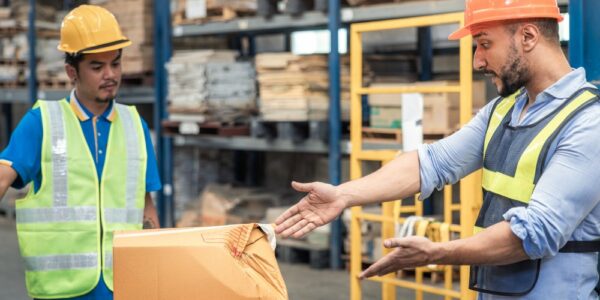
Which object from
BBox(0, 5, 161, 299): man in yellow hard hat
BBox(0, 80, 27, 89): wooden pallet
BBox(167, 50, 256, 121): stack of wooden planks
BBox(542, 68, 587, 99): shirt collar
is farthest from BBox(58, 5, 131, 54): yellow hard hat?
BBox(0, 80, 27, 89): wooden pallet

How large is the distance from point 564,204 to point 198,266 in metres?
1.02

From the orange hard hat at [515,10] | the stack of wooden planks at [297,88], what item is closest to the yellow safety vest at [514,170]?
the orange hard hat at [515,10]

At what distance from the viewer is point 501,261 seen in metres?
2.44

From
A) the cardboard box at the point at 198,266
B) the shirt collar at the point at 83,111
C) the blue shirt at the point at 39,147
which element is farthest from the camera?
the shirt collar at the point at 83,111

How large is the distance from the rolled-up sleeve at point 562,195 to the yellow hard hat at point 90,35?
2153 millimetres

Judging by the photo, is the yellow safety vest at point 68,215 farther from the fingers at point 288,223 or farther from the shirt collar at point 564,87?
the shirt collar at point 564,87

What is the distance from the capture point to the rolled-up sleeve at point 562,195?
237 cm

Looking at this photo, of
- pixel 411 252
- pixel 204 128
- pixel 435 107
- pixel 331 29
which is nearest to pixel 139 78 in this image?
pixel 204 128

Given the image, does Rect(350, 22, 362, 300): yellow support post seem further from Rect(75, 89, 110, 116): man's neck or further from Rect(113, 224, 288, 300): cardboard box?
Rect(113, 224, 288, 300): cardboard box

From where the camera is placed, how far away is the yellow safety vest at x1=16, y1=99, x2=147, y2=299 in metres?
3.74

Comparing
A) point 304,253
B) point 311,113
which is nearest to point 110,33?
point 311,113

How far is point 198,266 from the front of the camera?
8.19ft

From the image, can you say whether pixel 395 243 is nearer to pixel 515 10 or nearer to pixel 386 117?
pixel 515 10

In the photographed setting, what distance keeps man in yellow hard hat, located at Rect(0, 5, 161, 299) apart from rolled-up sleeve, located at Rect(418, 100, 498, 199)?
151 cm
